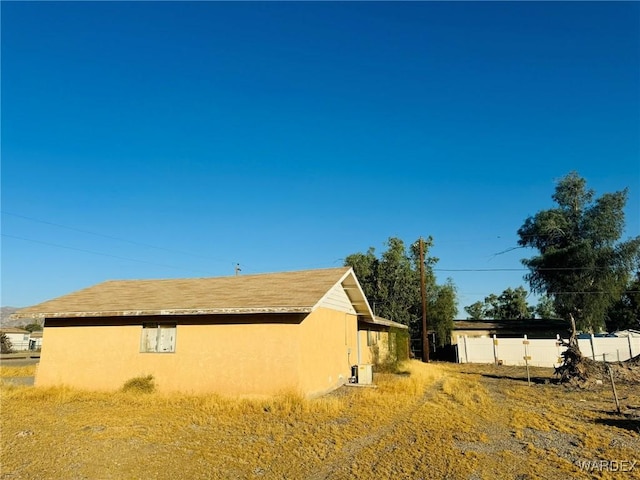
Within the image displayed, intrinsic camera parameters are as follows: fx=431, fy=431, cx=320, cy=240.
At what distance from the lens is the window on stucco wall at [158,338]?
1405cm

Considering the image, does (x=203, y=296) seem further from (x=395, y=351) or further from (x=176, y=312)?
(x=395, y=351)

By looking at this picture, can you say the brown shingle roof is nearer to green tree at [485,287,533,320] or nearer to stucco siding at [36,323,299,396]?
stucco siding at [36,323,299,396]

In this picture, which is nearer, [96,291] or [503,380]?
[96,291]

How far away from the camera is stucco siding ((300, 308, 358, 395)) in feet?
43.2

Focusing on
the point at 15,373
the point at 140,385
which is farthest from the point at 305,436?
the point at 15,373

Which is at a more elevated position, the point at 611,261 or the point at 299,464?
the point at 611,261

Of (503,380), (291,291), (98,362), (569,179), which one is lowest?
(503,380)

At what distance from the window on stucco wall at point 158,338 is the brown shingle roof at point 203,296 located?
2.32 feet

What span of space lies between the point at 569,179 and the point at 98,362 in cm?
3867

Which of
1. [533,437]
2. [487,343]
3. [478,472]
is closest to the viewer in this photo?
[478,472]

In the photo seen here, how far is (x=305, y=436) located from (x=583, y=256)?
111 ft

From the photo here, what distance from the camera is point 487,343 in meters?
29.2

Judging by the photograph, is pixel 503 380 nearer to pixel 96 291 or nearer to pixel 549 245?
pixel 96 291

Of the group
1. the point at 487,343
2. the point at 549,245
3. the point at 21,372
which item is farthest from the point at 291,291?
the point at 549,245
